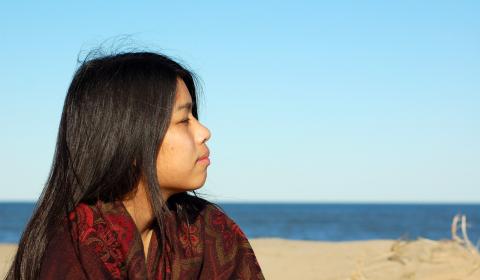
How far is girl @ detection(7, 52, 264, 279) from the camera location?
2.51 m

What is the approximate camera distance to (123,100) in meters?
2.57

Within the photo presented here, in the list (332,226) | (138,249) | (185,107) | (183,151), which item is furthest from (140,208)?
(332,226)

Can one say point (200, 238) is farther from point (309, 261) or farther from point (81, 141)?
point (309, 261)

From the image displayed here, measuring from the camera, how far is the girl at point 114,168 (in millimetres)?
2514

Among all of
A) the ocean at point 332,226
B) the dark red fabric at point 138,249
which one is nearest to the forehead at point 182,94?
the dark red fabric at point 138,249

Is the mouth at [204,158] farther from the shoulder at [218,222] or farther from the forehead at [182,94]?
the shoulder at [218,222]

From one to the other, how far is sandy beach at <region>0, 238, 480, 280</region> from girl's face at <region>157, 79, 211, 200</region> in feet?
9.26

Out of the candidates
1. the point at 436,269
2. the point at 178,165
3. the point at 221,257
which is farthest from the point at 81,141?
the point at 436,269

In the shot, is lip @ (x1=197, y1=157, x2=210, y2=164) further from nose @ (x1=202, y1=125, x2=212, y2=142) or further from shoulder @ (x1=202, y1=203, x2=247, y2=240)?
shoulder @ (x1=202, y1=203, x2=247, y2=240)

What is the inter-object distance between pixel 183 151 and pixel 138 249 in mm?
370

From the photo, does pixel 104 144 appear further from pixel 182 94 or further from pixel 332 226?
pixel 332 226

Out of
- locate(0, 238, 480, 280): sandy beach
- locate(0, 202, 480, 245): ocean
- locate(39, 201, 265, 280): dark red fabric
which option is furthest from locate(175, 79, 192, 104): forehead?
locate(0, 202, 480, 245): ocean

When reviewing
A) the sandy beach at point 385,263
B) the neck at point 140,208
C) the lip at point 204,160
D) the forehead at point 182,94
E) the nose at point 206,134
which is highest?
the forehead at point 182,94

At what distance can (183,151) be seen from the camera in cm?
263
